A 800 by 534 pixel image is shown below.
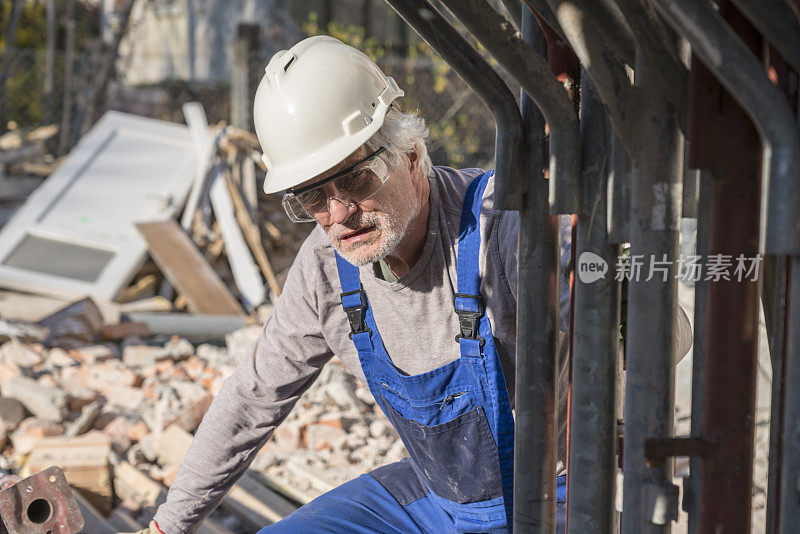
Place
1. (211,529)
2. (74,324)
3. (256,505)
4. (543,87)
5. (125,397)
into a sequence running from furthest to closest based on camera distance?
(74,324)
(125,397)
(256,505)
(211,529)
(543,87)

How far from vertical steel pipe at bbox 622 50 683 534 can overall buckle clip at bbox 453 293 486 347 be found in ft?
3.17

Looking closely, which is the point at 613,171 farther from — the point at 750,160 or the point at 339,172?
the point at 339,172

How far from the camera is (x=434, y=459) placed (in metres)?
2.37

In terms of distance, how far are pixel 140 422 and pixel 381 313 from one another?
2689 millimetres

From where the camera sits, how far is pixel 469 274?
209 centimetres

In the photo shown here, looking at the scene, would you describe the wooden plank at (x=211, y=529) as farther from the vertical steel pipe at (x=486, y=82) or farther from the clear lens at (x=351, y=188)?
the vertical steel pipe at (x=486, y=82)

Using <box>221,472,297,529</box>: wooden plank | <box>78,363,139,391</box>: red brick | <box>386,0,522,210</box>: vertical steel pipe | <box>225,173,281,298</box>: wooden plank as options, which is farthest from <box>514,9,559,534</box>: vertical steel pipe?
<box>225,173,281,298</box>: wooden plank

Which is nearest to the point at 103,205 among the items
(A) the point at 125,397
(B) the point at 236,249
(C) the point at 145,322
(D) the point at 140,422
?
(B) the point at 236,249

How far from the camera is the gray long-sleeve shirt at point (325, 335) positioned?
2115 millimetres

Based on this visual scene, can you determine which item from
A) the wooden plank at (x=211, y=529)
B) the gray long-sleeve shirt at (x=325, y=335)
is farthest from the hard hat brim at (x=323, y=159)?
the wooden plank at (x=211, y=529)

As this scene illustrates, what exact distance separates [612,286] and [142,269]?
6.26m

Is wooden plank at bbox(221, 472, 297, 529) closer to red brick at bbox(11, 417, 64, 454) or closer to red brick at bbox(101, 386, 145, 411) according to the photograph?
red brick at bbox(11, 417, 64, 454)

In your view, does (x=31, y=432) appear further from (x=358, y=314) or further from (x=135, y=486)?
(x=358, y=314)

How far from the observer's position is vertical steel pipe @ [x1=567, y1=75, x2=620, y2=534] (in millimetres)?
1204
